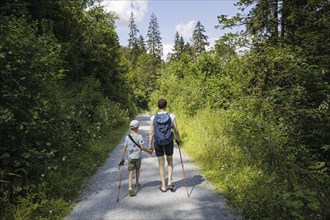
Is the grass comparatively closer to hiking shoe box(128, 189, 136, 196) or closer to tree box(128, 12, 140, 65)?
hiking shoe box(128, 189, 136, 196)

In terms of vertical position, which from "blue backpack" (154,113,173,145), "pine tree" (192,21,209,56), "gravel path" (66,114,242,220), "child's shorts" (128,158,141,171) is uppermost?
"pine tree" (192,21,209,56)

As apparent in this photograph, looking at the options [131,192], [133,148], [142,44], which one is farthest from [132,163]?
[142,44]

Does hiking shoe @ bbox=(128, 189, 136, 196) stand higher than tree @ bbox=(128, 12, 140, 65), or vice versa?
tree @ bbox=(128, 12, 140, 65)

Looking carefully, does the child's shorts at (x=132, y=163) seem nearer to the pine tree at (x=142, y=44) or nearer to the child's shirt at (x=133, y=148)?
the child's shirt at (x=133, y=148)

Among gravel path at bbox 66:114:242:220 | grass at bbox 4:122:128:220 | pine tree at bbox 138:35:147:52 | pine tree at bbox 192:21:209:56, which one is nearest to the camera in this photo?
grass at bbox 4:122:128:220

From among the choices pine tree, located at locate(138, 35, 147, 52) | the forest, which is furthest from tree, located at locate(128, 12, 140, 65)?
the forest

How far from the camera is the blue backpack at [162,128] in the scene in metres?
5.79

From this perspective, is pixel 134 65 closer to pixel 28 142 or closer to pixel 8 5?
pixel 8 5

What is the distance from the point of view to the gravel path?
A: 475cm

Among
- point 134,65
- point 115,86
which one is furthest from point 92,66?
point 134,65

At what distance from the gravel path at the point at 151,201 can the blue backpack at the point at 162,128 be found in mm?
1164

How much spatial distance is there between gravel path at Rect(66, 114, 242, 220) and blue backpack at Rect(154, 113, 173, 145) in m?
1.16

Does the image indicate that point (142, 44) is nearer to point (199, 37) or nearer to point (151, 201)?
point (199, 37)

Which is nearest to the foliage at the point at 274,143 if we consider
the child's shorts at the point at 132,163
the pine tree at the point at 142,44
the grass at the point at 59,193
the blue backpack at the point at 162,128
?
the blue backpack at the point at 162,128
